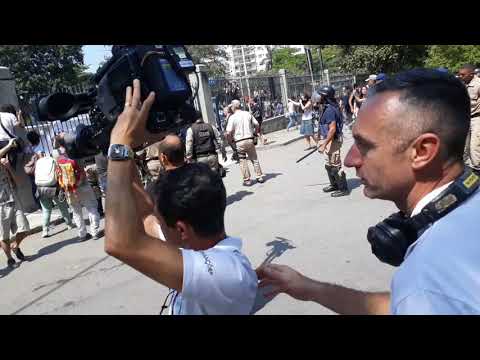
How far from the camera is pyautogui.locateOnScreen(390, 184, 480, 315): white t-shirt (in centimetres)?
79

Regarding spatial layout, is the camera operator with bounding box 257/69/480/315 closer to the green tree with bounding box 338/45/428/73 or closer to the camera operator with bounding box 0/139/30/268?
the camera operator with bounding box 0/139/30/268

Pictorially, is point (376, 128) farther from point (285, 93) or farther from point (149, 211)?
point (285, 93)

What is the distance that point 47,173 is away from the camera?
→ 6.51m

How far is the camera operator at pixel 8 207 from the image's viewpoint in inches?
218

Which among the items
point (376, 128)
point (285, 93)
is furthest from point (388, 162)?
point (285, 93)

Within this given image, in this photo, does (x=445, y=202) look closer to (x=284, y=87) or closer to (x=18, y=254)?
(x=18, y=254)

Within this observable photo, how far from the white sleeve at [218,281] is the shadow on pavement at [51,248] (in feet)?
17.9

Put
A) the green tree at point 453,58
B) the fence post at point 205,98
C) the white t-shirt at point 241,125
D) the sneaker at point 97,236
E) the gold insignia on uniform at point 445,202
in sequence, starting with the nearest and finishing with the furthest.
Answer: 1. the gold insignia on uniform at point 445,202
2. the sneaker at point 97,236
3. the white t-shirt at point 241,125
4. the fence post at point 205,98
5. the green tree at point 453,58

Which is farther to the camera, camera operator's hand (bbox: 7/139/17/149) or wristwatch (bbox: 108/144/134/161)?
camera operator's hand (bbox: 7/139/17/149)

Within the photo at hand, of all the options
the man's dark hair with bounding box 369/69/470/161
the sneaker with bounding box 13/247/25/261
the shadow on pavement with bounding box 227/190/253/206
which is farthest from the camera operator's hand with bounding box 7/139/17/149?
the man's dark hair with bounding box 369/69/470/161

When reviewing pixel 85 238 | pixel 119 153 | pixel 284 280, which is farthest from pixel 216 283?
pixel 85 238

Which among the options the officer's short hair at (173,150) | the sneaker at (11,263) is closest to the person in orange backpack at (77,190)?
the sneaker at (11,263)

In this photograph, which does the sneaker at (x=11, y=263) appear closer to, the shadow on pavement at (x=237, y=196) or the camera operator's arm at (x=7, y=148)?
the camera operator's arm at (x=7, y=148)

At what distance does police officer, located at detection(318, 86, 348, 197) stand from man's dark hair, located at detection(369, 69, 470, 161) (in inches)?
221
